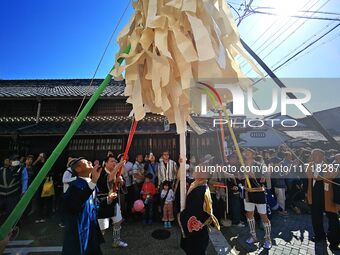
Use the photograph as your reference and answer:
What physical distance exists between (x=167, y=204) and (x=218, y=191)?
1435 mm

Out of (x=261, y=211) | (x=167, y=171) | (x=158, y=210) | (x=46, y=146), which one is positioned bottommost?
(x=158, y=210)

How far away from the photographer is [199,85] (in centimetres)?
205

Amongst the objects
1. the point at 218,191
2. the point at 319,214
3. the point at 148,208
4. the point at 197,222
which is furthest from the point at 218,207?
the point at 197,222

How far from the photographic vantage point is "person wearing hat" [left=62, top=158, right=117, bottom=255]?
2.70 meters

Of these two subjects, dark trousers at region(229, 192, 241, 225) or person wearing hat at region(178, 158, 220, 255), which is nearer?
person wearing hat at region(178, 158, 220, 255)

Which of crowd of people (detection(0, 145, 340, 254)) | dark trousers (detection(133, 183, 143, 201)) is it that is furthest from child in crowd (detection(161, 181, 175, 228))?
dark trousers (detection(133, 183, 143, 201))

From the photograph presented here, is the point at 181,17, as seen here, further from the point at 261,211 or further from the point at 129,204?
the point at 129,204

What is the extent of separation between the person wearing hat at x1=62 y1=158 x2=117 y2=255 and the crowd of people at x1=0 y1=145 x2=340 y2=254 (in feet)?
0.30

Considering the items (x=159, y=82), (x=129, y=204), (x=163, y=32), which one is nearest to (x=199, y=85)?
(x=159, y=82)

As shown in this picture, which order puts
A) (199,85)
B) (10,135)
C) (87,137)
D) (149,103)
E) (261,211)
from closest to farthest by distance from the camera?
1. (199,85)
2. (149,103)
3. (261,211)
4. (10,135)
5. (87,137)

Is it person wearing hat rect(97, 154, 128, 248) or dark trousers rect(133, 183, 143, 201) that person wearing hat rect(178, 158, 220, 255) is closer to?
person wearing hat rect(97, 154, 128, 248)

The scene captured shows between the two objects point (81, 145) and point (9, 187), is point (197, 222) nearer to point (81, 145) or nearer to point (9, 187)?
point (9, 187)

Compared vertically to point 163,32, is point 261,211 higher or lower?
lower

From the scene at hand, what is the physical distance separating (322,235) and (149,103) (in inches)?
185
